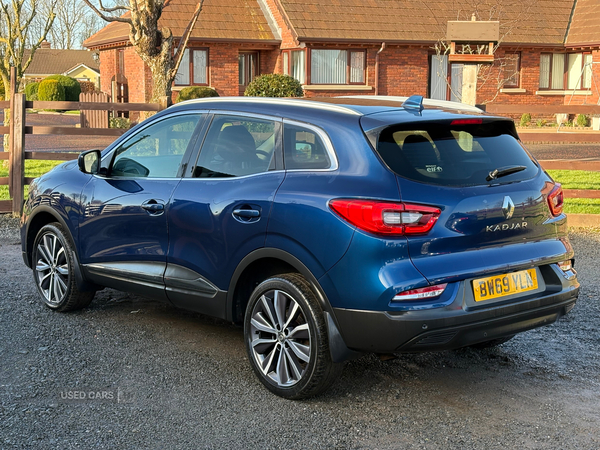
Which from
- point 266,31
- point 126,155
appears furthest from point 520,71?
point 126,155

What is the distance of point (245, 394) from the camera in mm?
4699

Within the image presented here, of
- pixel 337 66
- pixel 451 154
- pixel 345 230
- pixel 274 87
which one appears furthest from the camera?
pixel 337 66

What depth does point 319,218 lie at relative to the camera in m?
4.30

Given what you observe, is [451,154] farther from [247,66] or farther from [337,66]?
[247,66]

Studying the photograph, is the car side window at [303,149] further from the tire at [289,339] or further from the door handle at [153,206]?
the door handle at [153,206]

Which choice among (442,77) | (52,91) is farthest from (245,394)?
(52,91)

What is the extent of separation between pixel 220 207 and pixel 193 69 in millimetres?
26753

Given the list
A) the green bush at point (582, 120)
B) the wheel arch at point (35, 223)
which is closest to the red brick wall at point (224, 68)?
the green bush at point (582, 120)

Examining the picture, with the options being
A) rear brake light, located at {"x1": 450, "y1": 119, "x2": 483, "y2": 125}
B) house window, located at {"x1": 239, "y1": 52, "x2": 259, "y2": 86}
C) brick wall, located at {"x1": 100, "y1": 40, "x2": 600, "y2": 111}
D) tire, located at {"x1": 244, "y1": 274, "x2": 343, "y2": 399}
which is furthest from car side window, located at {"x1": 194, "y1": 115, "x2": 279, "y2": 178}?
house window, located at {"x1": 239, "y1": 52, "x2": 259, "y2": 86}

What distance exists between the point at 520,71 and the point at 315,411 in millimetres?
31556

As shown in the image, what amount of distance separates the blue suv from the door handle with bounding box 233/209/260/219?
3 cm

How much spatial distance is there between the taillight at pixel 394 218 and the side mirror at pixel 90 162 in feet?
8.82

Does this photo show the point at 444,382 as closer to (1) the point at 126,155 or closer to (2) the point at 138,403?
(2) the point at 138,403

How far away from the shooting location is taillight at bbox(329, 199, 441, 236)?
13.4 feet
